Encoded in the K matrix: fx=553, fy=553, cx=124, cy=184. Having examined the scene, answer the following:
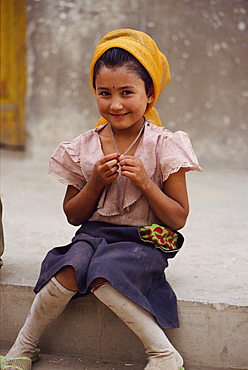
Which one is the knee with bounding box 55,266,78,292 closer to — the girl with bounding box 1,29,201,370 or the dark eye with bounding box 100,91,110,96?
the girl with bounding box 1,29,201,370

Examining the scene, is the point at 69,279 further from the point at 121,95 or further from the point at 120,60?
the point at 120,60

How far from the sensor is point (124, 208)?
7.16 feet

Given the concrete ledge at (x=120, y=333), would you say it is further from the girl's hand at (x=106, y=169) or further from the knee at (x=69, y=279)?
the girl's hand at (x=106, y=169)

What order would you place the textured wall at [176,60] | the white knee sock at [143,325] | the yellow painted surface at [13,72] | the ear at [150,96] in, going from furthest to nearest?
1. the yellow painted surface at [13,72]
2. the textured wall at [176,60]
3. the ear at [150,96]
4. the white knee sock at [143,325]

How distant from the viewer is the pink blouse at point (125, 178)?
2.15 meters

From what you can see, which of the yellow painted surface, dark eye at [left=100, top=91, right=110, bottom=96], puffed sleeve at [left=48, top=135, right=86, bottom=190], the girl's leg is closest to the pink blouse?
puffed sleeve at [left=48, top=135, right=86, bottom=190]

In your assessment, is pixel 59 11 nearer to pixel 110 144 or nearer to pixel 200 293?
pixel 110 144

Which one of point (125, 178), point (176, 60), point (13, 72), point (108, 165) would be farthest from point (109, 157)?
point (13, 72)

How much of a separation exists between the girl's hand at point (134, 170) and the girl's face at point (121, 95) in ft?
0.54

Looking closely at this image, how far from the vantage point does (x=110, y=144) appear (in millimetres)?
2252

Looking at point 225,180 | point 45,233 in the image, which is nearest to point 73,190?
point 45,233

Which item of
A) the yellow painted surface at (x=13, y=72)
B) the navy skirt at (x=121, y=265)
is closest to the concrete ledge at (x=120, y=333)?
the navy skirt at (x=121, y=265)

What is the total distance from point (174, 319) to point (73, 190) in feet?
2.14

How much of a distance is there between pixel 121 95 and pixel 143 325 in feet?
2.80
